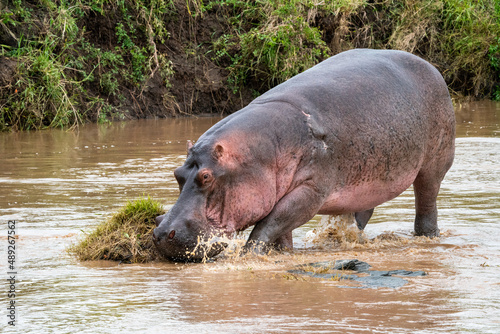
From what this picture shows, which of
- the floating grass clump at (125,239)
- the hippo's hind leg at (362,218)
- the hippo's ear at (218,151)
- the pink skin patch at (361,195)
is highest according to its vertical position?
the hippo's ear at (218,151)

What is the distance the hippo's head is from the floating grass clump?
10.0 inches

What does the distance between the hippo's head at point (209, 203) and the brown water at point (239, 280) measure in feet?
0.43

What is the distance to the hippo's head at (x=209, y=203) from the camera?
13.6 feet

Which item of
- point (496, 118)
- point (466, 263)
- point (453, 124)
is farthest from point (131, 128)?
point (466, 263)

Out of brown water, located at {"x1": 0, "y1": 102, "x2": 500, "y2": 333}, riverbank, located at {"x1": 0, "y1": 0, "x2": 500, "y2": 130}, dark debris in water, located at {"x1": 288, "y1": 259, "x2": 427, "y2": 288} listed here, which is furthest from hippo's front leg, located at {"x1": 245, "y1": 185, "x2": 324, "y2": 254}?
riverbank, located at {"x1": 0, "y1": 0, "x2": 500, "y2": 130}

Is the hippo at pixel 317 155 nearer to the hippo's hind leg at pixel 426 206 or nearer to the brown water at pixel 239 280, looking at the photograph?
the hippo's hind leg at pixel 426 206

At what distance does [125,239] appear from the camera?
177 inches

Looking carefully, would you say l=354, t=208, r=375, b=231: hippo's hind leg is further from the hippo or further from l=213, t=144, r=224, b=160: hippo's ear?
l=213, t=144, r=224, b=160: hippo's ear

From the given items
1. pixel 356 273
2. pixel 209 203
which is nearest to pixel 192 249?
pixel 209 203

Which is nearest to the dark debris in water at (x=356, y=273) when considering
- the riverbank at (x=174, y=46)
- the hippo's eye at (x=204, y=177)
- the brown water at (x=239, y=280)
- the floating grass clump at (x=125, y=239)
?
the brown water at (x=239, y=280)

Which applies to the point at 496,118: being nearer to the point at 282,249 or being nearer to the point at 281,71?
the point at 281,71

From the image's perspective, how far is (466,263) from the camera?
14.1ft

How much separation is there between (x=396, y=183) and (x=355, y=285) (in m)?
1.72

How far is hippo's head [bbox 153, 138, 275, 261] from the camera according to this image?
416 cm
